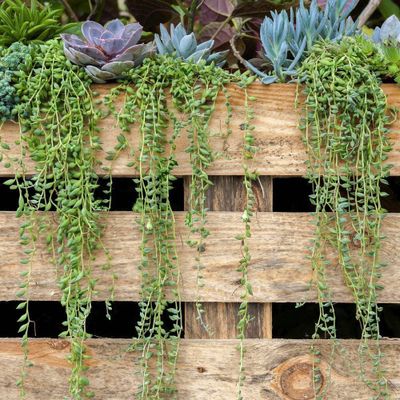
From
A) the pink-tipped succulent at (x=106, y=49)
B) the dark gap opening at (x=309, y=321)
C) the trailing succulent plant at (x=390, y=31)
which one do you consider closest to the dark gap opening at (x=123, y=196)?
the dark gap opening at (x=309, y=321)

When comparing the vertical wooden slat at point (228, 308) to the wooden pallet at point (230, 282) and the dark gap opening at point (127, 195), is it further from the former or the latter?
the dark gap opening at point (127, 195)

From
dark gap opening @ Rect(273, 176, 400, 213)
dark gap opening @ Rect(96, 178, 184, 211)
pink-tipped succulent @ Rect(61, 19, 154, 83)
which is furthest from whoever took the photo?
dark gap opening @ Rect(273, 176, 400, 213)

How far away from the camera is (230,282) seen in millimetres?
1250

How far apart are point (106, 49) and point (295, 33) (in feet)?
1.17

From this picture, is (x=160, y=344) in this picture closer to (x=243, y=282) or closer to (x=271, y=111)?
(x=243, y=282)

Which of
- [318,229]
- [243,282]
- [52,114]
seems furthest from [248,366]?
[52,114]

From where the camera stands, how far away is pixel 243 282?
1216 millimetres

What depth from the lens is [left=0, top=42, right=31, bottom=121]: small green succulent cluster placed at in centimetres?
121

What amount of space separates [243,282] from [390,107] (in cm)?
43

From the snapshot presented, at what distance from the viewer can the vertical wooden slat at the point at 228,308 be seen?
1260 mm

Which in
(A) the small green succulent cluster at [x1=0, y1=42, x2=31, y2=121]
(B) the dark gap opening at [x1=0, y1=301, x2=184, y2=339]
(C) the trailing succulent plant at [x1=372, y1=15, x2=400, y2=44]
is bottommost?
(B) the dark gap opening at [x1=0, y1=301, x2=184, y2=339]

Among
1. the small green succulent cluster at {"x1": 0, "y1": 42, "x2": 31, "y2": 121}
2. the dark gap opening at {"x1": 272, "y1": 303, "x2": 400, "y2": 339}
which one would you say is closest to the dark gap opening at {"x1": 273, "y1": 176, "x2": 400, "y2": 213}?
the dark gap opening at {"x1": 272, "y1": 303, "x2": 400, "y2": 339}

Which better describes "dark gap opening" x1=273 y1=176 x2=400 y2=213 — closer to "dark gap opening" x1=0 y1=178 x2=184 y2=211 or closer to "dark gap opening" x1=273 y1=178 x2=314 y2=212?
"dark gap opening" x1=273 y1=178 x2=314 y2=212

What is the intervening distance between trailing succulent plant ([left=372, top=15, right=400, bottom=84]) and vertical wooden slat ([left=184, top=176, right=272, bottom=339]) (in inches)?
11.9
